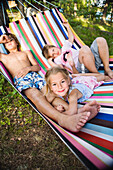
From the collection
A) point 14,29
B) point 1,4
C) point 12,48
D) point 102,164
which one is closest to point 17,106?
point 12,48

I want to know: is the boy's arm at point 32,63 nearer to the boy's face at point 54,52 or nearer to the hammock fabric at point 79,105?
the hammock fabric at point 79,105

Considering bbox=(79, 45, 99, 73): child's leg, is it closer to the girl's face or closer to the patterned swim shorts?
the girl's face

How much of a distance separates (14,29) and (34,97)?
4.96 ft

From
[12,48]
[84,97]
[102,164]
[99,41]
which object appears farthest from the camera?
[12,48]

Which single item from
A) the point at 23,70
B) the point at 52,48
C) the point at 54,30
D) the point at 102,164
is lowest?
the point at 102,164

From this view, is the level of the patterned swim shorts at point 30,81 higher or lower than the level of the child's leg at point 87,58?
lower

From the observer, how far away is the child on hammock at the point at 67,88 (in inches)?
57.0

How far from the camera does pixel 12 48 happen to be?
7.35ft

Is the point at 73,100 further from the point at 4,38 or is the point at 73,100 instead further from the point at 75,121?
the point at 4,38

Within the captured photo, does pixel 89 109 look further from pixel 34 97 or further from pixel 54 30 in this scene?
pixel 54 30

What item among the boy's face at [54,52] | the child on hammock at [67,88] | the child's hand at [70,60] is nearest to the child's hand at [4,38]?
the boy's face at [54,52]

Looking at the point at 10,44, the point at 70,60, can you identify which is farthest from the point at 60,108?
the point at 10,44

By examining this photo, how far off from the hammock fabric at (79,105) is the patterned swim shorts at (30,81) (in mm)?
114

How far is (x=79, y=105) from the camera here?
152 centimetres
